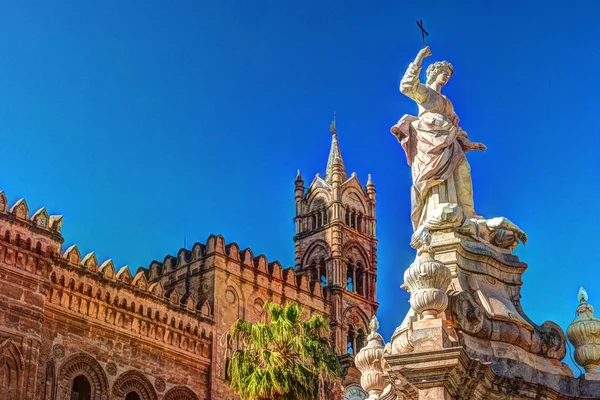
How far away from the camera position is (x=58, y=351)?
33375 mm

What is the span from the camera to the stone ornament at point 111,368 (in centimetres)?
3493

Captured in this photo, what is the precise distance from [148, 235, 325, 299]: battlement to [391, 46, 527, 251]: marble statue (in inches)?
1113

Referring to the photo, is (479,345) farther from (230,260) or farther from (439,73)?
(230,260)

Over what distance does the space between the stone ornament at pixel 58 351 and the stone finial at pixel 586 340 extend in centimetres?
2319

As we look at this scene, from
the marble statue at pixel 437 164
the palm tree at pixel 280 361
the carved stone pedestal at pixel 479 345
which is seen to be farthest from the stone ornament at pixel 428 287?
the palm tree at pixel 280 361

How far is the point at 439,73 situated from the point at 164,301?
25012 mm

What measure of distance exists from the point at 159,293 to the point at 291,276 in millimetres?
8807

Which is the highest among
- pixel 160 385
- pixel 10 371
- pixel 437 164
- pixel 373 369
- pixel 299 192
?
pixel 299 192

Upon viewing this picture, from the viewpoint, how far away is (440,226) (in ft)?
44.1

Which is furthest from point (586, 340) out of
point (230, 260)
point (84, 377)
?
point (230, 260)

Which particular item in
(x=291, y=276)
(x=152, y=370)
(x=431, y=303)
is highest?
(x=291, y=276)

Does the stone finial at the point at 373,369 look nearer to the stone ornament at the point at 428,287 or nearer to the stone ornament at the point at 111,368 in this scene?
the stone ornament at the point at 428,287

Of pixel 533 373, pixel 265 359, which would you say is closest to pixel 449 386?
pixel 533 373

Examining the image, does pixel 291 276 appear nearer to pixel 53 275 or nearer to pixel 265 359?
pixel 53 275
